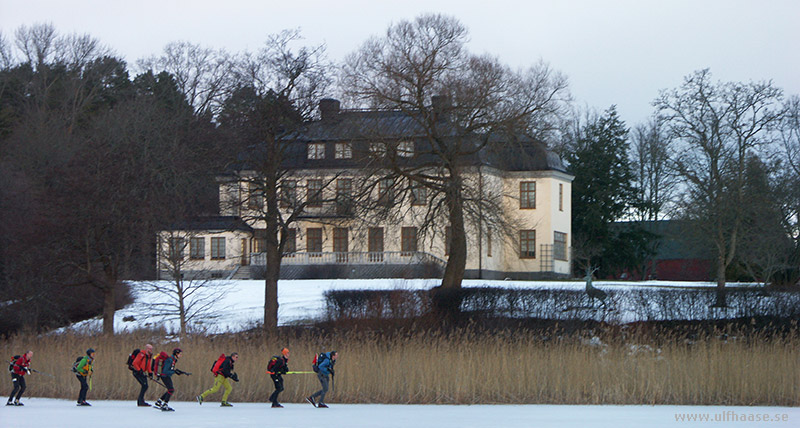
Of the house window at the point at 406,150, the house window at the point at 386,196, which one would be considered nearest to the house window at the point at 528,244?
the house window at the point at 406,150

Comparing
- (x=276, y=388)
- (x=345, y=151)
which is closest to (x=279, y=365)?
(x=276, y=388)

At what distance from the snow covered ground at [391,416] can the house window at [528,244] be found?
40.2 metres

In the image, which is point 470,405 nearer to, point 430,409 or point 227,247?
point 430,409

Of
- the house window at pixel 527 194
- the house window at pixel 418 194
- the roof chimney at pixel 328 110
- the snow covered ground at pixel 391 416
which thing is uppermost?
the roof chimney at pixel 328 110

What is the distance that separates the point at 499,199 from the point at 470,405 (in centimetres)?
2056

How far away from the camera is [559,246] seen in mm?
58625

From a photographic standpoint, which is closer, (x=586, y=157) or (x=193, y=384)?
(x=193, y=384)

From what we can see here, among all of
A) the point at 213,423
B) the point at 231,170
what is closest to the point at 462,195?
the point at 231,170

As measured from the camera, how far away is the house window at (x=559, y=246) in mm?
57925

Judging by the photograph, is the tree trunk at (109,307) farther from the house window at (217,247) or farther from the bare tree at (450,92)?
the house window at (217,247)

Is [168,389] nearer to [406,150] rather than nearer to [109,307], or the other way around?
[109,307]

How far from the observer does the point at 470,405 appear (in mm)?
17984

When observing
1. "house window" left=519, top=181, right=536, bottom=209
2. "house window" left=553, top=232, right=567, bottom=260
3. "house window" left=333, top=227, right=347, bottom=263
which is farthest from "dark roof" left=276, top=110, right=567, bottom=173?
"house window" left=553, top=232, right=567, bottom=260

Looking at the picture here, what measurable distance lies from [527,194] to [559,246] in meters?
3.71
